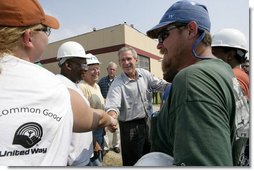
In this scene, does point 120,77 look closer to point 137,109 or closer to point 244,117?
point 137,109

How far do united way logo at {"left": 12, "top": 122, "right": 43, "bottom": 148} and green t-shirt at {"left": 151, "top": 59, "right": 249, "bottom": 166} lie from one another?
304mm

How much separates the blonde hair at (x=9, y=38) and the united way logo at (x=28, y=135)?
193 millimetres

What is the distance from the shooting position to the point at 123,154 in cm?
217

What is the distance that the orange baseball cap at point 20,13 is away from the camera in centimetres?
68

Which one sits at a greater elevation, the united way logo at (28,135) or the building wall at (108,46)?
the building wall at (108,46)

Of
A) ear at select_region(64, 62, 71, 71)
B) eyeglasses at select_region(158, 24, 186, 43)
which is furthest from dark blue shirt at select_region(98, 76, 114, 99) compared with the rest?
eyeglasses at select_region(158, 24, 186, 43)

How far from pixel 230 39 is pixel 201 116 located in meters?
1.00

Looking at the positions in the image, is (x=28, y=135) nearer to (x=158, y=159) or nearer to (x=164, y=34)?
(x=158, y=159)

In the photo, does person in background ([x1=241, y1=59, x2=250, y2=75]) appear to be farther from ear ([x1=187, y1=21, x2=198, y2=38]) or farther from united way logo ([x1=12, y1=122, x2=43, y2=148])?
united way logo ([x1=12, y1=122, x2=43, y2=148])

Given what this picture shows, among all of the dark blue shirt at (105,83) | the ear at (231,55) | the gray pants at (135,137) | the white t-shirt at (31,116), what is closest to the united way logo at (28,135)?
the white t-shirt at (31,116)

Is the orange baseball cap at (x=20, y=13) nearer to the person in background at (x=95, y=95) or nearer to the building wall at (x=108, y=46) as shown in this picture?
the building wall at (x=108, y=46)

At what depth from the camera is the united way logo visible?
2.01 feet

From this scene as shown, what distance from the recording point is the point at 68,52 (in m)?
1.68

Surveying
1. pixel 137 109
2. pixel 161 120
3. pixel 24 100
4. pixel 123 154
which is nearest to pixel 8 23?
pixel 24 100
